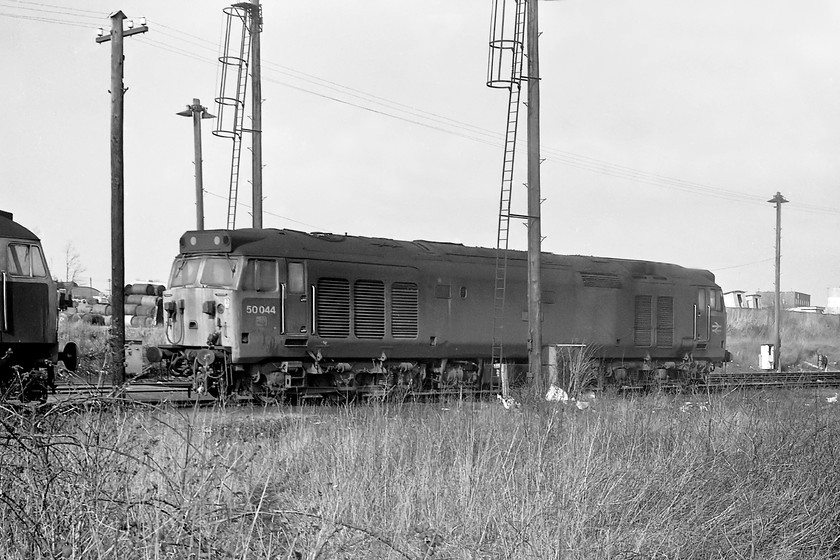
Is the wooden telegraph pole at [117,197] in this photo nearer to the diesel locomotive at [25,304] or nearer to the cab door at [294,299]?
the diesel locomotive at [25,304]

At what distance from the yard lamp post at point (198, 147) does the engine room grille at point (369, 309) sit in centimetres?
1220

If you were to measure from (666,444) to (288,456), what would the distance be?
161 inches

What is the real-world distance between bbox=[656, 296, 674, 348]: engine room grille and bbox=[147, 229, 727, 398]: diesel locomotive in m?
0.52

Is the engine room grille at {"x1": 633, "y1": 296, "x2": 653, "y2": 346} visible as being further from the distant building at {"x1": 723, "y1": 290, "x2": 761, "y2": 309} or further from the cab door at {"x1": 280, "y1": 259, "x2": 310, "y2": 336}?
the distant building at {"x1": 723, "y1": 290, "x2": 761, "y2": 309}

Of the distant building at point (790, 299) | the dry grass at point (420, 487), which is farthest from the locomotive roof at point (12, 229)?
the distant building at point (790, 299)

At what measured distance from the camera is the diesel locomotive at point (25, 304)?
14.6 metres

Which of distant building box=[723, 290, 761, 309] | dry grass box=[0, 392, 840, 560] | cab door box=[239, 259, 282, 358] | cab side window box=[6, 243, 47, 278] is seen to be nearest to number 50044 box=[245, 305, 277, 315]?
cab door box=[239, 259, 282, 358]

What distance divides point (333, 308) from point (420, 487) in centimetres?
1044

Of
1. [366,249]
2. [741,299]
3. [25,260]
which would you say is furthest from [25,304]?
[741,299]

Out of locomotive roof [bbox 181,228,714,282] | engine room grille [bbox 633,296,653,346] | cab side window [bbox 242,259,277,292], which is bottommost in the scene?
engine room grille [bbox 633,296,653,346]

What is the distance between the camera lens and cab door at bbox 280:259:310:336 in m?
16.9

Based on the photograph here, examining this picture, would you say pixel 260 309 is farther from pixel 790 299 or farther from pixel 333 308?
pixel 790 299

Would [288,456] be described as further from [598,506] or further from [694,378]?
[694,378]

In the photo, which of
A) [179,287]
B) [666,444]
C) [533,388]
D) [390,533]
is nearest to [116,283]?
[179,287]
